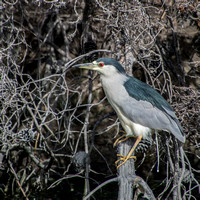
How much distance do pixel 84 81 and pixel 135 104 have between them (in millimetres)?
1648

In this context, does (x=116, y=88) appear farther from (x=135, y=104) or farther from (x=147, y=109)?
(x=147, y=109)

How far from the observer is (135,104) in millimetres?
2457

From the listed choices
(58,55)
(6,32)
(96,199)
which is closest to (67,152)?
(96,199)

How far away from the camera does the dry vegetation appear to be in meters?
2.75

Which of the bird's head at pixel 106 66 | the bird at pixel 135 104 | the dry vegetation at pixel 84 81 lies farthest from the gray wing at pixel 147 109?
the dry vegetation at pixel 84 81

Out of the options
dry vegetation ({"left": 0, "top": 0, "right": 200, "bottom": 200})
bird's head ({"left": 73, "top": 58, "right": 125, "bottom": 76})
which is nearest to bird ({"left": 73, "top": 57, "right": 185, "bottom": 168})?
bird's head ({"left": 73, "top": 58, "right": 125, "bottom": 76})

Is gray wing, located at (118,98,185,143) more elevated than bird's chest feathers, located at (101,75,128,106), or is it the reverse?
bird's chest feathers, located at (101,75,128,106)

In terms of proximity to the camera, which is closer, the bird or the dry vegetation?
the bird

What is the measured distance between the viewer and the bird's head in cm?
241

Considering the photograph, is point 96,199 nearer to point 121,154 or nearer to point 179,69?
point 121,154

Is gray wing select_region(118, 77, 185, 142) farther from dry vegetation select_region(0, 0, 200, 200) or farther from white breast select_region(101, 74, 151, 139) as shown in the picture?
dry vegetation select_region(0, 0, 200, 200)

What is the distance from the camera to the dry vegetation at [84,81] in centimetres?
275

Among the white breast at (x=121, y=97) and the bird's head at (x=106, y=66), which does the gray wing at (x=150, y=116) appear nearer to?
the white breast at (x=121, y=97)

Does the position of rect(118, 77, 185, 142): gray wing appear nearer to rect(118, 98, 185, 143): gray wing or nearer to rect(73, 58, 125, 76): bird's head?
rect(118, 98, 185, 143): gray wing
